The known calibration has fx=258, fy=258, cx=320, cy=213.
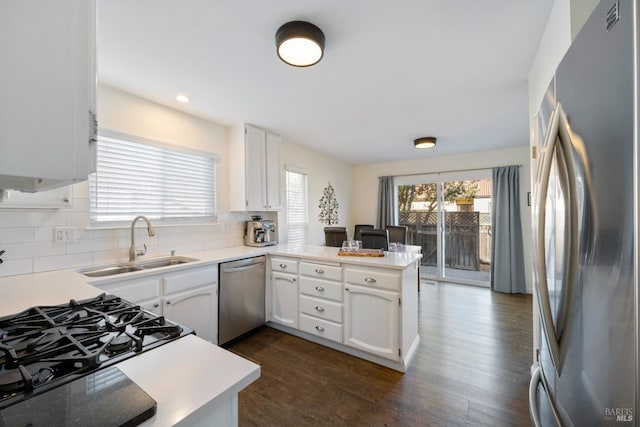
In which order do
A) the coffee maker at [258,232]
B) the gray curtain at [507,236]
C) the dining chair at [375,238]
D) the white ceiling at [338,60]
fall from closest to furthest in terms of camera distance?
the white ceiling at [338,60] < the dining chair at [375,238] < the coffee maker at [258,232] < the gray curtain at [507,236]

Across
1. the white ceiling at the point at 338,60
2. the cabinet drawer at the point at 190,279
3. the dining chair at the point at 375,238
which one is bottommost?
the cabinet drawer at the point at 190,279

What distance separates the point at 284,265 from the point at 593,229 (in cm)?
249

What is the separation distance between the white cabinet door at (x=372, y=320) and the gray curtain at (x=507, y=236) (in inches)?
125

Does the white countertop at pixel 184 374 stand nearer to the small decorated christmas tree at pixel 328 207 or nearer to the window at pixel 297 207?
the window at pixel 297 207

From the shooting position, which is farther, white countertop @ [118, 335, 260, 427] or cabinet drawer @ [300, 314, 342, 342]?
cabinet drawer @ [300, 314, 342, 342]

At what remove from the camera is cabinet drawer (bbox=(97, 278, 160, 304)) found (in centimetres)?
175

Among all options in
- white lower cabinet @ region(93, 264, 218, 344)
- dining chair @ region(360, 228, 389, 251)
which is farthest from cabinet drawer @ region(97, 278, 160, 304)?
dining chair @ region(360, 228, 389, 251)

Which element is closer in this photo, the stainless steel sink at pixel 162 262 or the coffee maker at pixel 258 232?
the stainless steel sink at pixel 162 262

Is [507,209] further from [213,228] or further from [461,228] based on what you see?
[213,228]

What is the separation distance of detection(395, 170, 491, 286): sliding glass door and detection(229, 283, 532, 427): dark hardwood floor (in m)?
1.83

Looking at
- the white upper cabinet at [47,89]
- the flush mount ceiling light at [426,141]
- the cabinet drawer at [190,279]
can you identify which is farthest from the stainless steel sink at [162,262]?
the flush mount ceiling light at [426,141]

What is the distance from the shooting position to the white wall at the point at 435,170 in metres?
4.22

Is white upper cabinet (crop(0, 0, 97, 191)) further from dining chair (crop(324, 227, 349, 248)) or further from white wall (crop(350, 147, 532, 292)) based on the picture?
white wall (crop(350, 147, 532, 292))

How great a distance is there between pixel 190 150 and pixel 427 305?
364 centimetres
